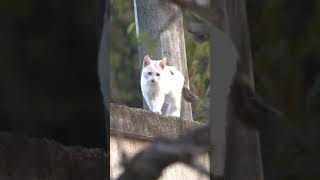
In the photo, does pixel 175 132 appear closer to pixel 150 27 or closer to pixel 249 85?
pixel 249 85

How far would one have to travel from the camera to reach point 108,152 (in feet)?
1.54

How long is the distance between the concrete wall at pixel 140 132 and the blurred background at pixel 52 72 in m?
→ 0.04

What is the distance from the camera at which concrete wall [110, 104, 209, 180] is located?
0.48m

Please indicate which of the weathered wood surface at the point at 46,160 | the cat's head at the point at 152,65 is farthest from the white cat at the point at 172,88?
the weathered wood surface at the point at 46,160

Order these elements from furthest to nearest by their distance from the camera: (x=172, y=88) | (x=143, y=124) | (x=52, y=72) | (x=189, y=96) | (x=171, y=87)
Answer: (x=171, y=87) → (x=172, y=88) → (x=189, y=96) → (x=143, y=124) → (x=52, y=72)

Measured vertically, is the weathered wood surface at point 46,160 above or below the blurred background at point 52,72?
below

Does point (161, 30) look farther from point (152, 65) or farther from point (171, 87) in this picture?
point (171, 87)

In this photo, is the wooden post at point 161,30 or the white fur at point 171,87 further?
the white fur at point 171,87

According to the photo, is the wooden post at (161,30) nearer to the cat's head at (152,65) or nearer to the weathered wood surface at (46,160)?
the cat's head at (152,65)

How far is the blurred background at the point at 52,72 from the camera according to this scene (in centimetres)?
47

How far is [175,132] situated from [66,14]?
6.0 inches

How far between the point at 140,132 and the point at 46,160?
0.12 meters

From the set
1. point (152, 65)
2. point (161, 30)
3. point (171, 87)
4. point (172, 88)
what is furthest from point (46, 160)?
point (171, 87)

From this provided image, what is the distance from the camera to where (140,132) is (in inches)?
22.0
